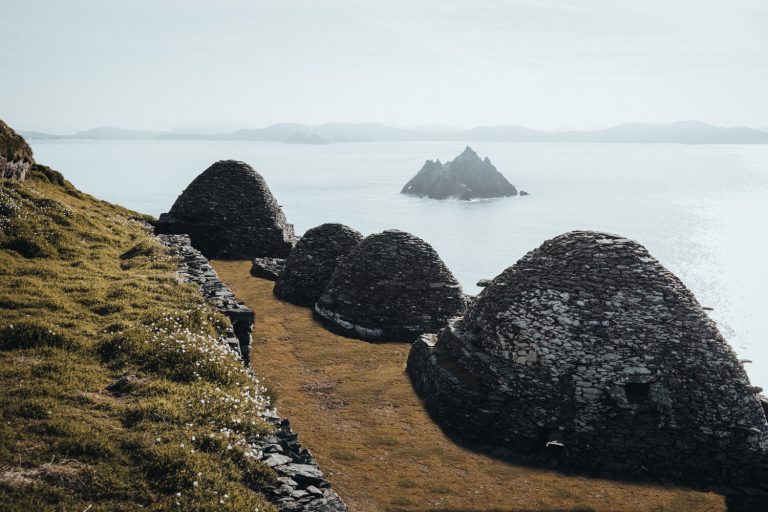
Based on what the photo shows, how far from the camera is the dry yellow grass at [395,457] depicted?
10430 mm

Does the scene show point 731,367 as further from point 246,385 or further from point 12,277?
point 12,277

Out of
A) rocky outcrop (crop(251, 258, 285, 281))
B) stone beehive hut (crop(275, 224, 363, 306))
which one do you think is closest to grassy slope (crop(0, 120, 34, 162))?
rocky outcrop (crop(251, 258, 285, 281))

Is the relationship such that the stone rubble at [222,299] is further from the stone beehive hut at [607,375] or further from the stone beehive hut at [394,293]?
the stone beehive hut at [607,375]

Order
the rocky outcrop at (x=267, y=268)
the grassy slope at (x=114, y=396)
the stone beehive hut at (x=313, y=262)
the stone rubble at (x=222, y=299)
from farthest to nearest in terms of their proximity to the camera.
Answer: the rocky outcrop at (x=267, y=268)
the stone beehive hut at (x=313, y=262)
the stone rubble at (x=222, y=299)
the grassy slope at (x=114, y=396)

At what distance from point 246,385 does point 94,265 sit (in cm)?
867

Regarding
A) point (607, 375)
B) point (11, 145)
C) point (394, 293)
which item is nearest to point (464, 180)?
point (11, 145)

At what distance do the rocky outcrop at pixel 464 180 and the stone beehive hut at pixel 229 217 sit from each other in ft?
351

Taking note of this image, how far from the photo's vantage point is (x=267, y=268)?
27.2m

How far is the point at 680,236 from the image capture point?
87562 mm

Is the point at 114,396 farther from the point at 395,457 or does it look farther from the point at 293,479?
the point at 395,457

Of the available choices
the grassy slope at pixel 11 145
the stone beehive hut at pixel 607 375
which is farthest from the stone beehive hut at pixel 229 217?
the stone beehive hut at pixel 607 375

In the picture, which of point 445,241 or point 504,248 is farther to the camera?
point 445,241

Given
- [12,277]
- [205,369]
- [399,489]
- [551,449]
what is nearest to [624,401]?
[551,449]

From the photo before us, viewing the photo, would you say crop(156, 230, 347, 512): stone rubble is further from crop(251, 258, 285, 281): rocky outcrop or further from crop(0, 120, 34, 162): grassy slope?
crop(0, 120, 34, 162): grassy slope
